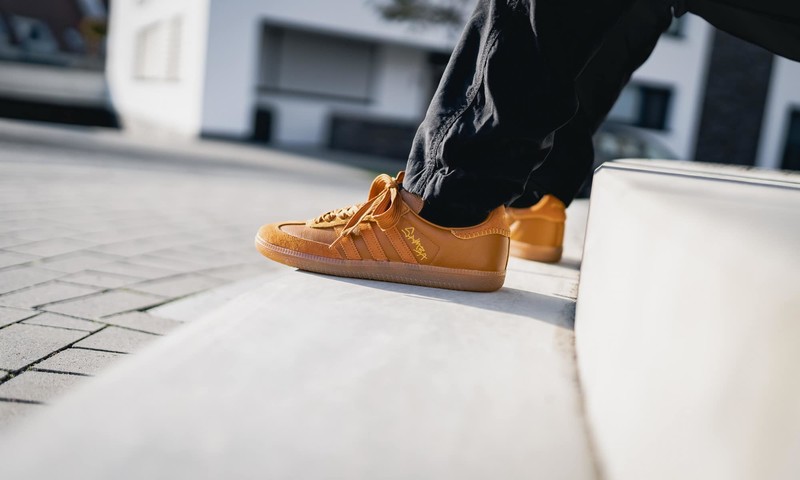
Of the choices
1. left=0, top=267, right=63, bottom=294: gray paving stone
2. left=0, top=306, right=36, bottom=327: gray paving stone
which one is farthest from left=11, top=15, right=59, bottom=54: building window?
left=0, top=306, right=36, bottom=327: gray paving stone

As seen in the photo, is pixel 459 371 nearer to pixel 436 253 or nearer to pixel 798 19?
pixel 436 253

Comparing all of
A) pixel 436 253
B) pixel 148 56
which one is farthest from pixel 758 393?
pixel 148 56

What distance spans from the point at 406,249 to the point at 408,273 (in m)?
0.06

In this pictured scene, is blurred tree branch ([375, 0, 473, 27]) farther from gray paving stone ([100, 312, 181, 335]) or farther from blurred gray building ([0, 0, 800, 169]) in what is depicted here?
gray paving stone ([100, 312, 181, 335])

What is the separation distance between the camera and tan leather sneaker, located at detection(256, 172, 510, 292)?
1.55 m

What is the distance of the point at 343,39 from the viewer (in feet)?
60.8

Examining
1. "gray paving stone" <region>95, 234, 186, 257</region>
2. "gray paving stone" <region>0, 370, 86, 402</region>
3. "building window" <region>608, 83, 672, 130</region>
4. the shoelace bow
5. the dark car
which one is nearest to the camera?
"gray paving stone" <region>0, 370, 86, 402</region>

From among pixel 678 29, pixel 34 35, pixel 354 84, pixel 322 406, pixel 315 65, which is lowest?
pixel 322 406

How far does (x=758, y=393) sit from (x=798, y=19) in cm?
143

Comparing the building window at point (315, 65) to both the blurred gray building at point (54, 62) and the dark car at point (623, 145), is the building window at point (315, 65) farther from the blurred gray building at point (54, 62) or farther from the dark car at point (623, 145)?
the dark car at point (623, 145)

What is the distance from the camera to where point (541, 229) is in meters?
2.05

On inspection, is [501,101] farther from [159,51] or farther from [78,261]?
[159,51]

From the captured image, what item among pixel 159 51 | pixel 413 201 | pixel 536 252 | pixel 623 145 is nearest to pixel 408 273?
pixel 413 201

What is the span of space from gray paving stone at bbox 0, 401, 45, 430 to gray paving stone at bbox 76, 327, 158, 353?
1.24 feet
